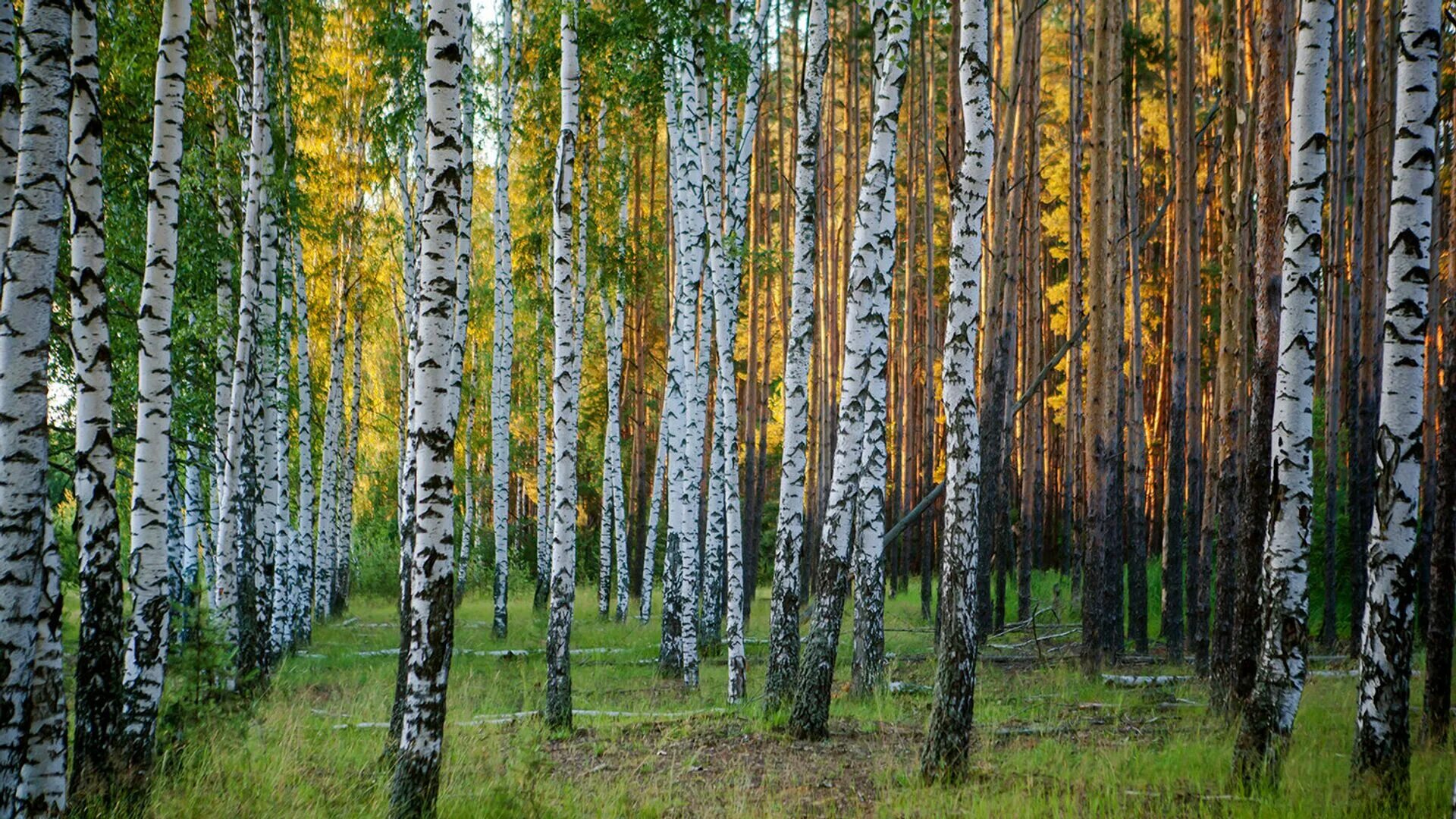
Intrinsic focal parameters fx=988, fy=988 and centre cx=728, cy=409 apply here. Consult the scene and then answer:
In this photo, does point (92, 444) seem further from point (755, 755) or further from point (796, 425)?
point (796, 425)

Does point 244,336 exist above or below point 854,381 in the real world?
above

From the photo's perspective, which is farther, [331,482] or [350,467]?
[350,467]

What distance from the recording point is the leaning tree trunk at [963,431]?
6324mm

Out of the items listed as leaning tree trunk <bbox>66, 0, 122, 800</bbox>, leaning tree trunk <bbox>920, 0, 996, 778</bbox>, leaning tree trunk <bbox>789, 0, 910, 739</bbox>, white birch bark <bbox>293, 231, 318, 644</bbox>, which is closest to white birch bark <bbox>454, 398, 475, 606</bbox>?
white birch bark <bbox>293, 231, 318, 644</bbox>

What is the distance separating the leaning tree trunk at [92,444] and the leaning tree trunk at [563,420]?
3438 mm

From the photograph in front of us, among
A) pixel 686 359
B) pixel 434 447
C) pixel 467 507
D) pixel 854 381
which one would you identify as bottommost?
pixel 467 507

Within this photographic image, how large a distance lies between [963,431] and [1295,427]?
1.93 meters

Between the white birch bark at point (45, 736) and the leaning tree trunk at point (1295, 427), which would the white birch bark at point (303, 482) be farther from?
the leaning tree trunk at point (1295, 427)

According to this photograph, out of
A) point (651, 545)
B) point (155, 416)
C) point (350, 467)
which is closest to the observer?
point (155, 416)

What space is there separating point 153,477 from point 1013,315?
11.6 m

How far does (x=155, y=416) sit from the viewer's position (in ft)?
20.4

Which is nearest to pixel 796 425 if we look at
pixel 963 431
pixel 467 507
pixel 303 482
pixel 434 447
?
pixel 963 431

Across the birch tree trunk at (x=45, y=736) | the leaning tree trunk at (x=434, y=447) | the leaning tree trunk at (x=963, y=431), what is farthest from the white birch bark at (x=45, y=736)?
the leaning tree trunk at (x=963, y=431)

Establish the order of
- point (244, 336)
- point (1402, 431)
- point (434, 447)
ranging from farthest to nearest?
point (244, 336), point (434, 447), point (1402, 431)
